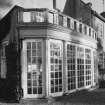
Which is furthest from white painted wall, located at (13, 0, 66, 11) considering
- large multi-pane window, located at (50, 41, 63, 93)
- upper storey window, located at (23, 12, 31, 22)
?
large multi-pane window, located at (50, 41, 63, 93)

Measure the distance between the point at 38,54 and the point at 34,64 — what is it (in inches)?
20.9

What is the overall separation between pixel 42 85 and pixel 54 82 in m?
0.72

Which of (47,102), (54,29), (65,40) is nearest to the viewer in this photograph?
(47,102)

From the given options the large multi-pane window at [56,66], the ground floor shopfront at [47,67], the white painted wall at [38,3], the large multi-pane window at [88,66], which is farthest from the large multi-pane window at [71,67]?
the white painted wall at [38,3]

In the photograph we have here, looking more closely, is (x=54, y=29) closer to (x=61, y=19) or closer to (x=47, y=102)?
(x=61, y=19)

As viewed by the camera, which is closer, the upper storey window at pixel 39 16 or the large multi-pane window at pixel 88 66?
the upper storey window at pixel 39 16

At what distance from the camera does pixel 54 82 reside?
1010cm

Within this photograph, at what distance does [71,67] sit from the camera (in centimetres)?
1138

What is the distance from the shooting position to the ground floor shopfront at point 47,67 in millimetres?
9672

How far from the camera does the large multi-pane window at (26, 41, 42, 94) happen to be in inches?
383

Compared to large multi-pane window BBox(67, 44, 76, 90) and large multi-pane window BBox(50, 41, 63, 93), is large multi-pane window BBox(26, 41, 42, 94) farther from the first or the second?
large multi-pane window BBox(67, 44, 76, 90)

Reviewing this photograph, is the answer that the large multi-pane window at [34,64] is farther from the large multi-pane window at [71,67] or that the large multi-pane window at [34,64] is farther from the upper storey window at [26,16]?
the large multi-pane window at [71,67]

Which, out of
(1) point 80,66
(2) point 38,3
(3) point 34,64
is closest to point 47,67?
(3) point 34,64

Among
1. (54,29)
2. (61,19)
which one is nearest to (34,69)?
(54,29)
